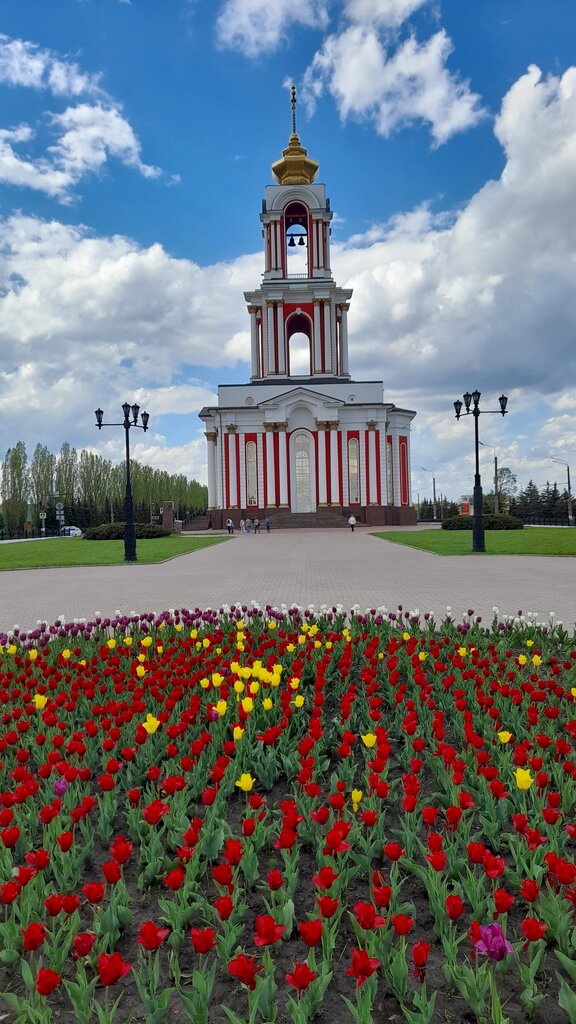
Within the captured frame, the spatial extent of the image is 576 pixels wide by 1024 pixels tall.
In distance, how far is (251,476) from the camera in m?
51.8

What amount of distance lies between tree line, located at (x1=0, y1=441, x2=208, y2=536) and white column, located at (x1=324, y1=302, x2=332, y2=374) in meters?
20.4

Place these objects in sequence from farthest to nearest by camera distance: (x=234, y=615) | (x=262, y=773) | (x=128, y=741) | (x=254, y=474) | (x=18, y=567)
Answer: (x=254, y=474) < (x=18, y=567) < (x=234, y=615) < (x=128, y=741) < (x=262, y=773)

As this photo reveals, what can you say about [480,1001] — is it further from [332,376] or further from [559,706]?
[332,376]

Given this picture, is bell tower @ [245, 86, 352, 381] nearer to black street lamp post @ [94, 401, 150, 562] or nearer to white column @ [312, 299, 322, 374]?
white column @ [312, 299, 322, 374]

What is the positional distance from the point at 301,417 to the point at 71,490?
1479 inches

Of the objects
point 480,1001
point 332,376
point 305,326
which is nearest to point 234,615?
point 480,1001

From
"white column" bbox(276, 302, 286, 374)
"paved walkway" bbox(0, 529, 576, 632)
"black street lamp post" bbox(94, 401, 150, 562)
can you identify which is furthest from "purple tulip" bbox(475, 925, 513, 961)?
"white column" bbox(276, 302, 286, 374)

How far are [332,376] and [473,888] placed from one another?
53757 millimetres

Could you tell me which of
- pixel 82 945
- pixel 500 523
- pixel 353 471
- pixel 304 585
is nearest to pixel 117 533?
pixel 353 471

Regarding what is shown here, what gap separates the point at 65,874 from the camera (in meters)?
2.73

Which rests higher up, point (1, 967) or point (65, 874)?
point (65, 874)

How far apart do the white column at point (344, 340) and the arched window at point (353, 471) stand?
305 inches

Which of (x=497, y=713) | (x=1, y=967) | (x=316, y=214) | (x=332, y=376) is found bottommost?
(x=1, y=967)

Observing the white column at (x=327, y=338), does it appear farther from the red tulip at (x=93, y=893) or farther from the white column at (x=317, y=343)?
the red tulip at (x=93, y=893)
